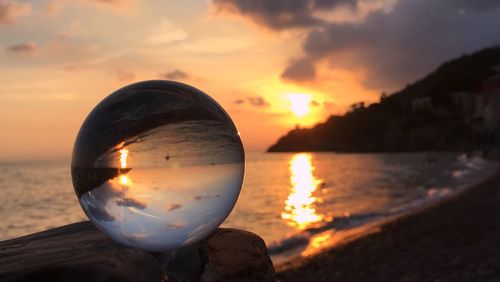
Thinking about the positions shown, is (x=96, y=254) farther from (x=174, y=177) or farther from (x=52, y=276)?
(x=174, y=177)

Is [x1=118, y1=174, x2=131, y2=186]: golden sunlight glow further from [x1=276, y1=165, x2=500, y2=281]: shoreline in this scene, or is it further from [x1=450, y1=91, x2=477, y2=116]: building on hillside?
[x1=450, y1=91, x2=477, y2=116]: building on hillside

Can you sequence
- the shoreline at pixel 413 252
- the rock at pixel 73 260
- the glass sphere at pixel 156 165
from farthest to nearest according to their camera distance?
the shoreline at pixel 413 252 → the glass sphere at pixel 156 165 → the rock at pixel 73 260

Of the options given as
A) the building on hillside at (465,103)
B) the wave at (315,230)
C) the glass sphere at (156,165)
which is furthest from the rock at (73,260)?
the building on hillside at (465,103)

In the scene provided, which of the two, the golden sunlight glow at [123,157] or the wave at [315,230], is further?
the wave at [315,230]

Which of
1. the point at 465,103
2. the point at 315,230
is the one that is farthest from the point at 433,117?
the point at 315,230

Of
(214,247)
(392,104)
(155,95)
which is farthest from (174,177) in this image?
(392,104)

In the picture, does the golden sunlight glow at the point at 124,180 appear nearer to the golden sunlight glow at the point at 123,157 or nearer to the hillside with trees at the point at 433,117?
the golden sunlight glow at the point at 123,157

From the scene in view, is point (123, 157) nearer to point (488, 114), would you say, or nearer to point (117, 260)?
point (117, 260)
